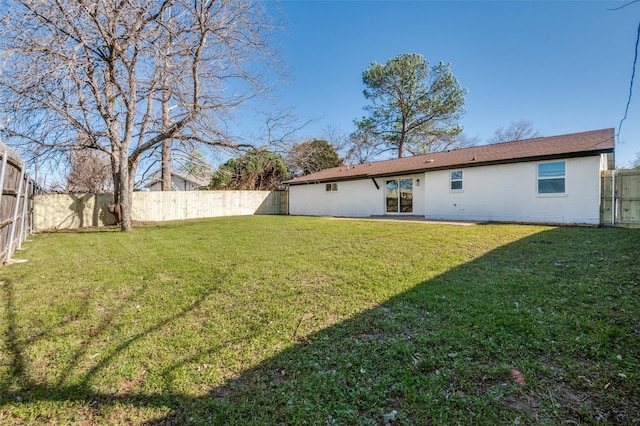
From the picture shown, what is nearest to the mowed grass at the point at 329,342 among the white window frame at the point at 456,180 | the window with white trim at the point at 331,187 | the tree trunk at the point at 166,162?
the white window frame at the point at 456,180

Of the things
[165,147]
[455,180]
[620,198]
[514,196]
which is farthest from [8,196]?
[620,198]

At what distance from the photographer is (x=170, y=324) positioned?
122 inches

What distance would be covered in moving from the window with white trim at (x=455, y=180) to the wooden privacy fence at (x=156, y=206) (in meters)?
12.5

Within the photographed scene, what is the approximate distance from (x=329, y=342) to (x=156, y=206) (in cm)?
1688

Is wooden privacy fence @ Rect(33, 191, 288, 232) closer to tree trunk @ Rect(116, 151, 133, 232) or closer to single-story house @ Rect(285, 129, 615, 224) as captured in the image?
tree trunk @ Rect(116, 151, 133, 232)

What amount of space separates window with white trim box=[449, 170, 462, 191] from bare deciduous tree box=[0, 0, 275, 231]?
834 centimetres

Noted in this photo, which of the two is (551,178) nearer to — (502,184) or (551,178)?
(551,178)

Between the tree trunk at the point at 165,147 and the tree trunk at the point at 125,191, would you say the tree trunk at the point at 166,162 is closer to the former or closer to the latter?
the tree trunk at the point at 165,147

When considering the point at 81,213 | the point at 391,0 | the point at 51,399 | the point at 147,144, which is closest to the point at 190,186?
the point at 81,213

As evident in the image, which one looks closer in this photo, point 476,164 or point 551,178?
point 551,178

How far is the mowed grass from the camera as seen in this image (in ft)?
6.22

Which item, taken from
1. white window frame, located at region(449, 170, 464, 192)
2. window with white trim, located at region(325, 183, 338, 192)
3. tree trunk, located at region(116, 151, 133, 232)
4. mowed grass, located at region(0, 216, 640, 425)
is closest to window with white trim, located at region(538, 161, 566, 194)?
white window frame, located at region(449, 170, 464, 192)

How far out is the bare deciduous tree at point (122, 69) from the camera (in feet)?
23.6

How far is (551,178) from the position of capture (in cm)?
1013
